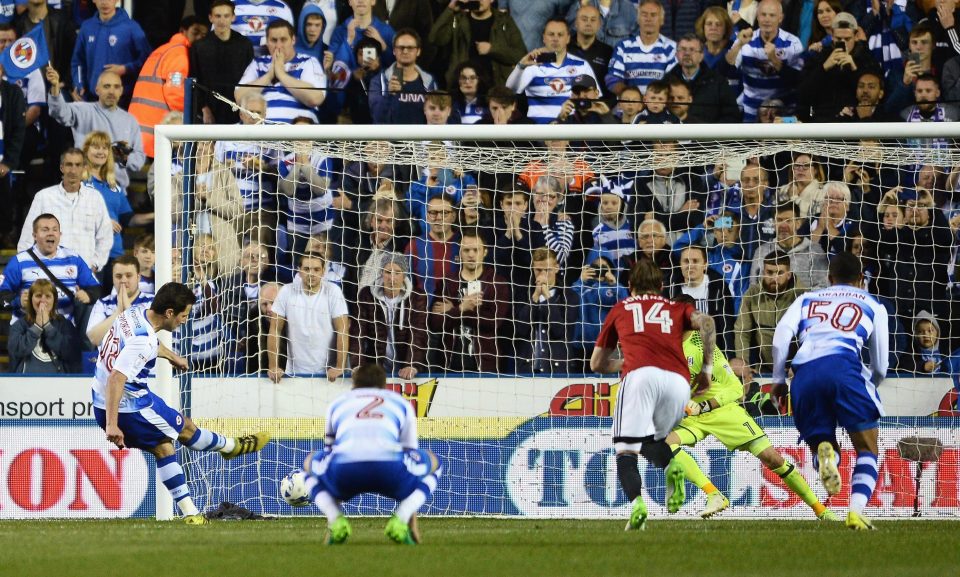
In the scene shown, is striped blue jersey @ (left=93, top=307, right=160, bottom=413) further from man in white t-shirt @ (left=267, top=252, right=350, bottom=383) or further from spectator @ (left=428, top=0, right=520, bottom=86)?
spectator @ (left=428, top=0, right=520, bottom=86)

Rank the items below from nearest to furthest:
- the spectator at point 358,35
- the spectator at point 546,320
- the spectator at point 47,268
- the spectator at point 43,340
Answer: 1. the spectator at point 546,320
2. the spectator at point 43,340
3. the spectator at point 47,268
4. the spectator at point 358,35

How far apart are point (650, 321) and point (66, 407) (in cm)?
607

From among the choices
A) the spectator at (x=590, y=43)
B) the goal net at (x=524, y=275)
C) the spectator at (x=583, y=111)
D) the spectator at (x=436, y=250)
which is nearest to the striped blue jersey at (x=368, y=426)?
the goal net at (x=524, y=275)

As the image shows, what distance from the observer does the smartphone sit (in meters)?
15.6

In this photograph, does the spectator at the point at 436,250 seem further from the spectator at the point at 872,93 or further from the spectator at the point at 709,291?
the spectator at the point at 872,93

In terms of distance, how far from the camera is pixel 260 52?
15922 millimetres

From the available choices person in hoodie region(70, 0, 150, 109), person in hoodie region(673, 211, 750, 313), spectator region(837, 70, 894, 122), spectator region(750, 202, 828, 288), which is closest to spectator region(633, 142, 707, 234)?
person in hoodie region(673, 211, 750, 313)

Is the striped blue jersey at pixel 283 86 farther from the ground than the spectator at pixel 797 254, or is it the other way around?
the striped blue jersey at pixel 283 86

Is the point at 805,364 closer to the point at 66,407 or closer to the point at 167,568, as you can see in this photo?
the point at 167,568

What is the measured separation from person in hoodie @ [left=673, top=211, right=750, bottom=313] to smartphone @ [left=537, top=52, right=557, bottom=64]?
10.1 feet

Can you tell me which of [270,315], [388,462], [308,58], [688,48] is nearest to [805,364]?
[388,462]

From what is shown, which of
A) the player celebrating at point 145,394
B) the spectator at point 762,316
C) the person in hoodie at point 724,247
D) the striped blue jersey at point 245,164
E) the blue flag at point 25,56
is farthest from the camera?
the blue flag at point 25,56

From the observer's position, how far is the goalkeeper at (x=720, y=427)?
10766 mm

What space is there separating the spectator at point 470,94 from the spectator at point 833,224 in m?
3.98
